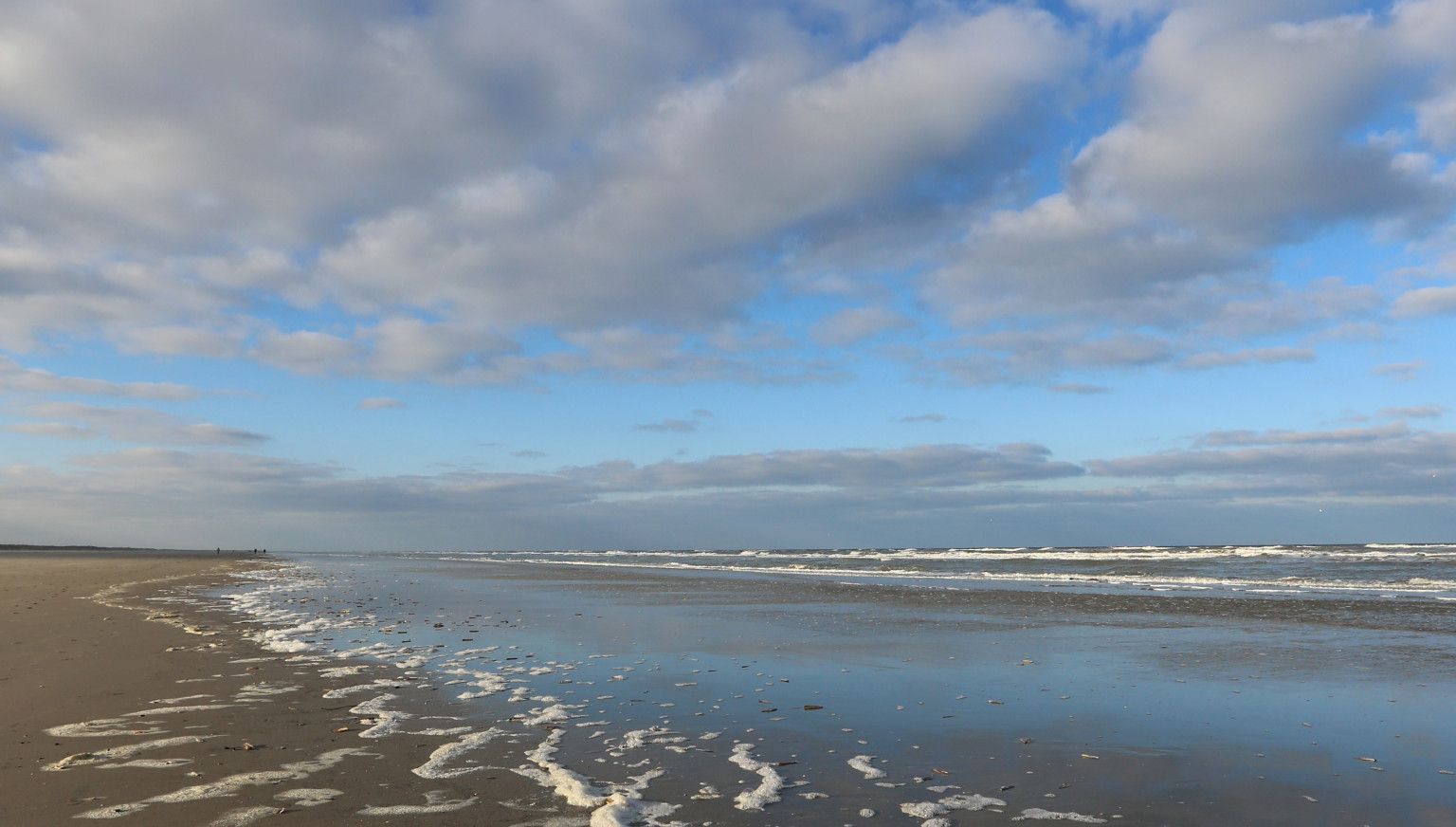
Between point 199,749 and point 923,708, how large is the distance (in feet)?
26.1

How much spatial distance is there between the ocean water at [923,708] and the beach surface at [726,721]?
0.18 feet

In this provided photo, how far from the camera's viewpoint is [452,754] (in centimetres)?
805

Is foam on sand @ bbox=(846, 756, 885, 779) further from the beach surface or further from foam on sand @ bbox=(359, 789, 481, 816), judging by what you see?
foam on sand @ bbox=(359, 789, 481, 816)

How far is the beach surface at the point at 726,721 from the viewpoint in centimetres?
669

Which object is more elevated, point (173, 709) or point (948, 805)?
A: point (173, 709)

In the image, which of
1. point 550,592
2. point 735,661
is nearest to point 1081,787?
point 735,661

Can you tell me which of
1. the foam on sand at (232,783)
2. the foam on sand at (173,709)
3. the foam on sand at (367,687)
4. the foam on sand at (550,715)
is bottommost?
the foam on sand at (232,783)

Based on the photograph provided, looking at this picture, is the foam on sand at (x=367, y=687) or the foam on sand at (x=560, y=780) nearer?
the foam on sand at (x=560, y=780)

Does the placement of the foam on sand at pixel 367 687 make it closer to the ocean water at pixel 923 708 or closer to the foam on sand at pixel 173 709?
the ocean water at pixel 923 708

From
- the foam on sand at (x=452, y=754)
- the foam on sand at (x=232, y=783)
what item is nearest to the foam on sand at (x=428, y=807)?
the foam on sand at (x=452, y=754)

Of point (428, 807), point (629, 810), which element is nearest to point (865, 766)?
point (629, 810)

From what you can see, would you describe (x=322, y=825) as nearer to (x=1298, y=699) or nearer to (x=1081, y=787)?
Answer: (x=1081, y=787)

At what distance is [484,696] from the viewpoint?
10.9 m

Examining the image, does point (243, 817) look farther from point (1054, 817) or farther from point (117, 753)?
point (1054, 817)
